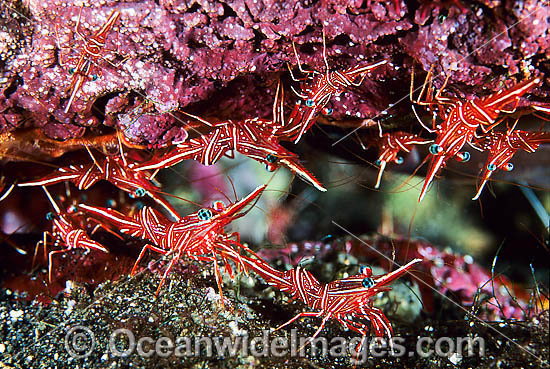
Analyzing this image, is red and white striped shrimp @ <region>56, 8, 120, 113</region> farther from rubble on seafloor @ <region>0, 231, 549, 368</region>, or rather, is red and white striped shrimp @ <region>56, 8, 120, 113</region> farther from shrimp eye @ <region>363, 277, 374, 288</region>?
shrimp eye @ <region>363, 277, 374, 288</region>

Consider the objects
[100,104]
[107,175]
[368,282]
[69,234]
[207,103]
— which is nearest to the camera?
[368,282]

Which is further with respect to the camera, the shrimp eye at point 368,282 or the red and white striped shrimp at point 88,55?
the shrimp eye at point 368,282

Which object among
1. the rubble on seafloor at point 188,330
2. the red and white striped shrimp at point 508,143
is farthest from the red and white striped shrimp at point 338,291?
the red and white striped shrimp at point 508,143

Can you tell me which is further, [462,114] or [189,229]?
[189,229]

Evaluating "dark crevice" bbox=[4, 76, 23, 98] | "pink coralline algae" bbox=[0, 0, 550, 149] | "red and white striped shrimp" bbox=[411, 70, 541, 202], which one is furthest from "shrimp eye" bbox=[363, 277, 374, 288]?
"dark crevice" bbox=[4, 76, 23, 98]

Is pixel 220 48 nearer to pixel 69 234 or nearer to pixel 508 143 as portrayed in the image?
pixel 508 143

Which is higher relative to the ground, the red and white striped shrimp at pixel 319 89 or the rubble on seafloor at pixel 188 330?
the red and white striped shrimp at pixel 319 89

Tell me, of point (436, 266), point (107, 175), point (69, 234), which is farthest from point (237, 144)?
point (436, 266)

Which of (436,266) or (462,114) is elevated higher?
(462,114)

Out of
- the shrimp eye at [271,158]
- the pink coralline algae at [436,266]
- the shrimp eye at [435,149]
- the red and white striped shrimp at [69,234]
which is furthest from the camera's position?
the pink coralline algae at [436,266]

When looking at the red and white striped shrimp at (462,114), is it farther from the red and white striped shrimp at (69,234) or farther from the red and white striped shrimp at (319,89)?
the red and white striped shrimp at (69,234)
